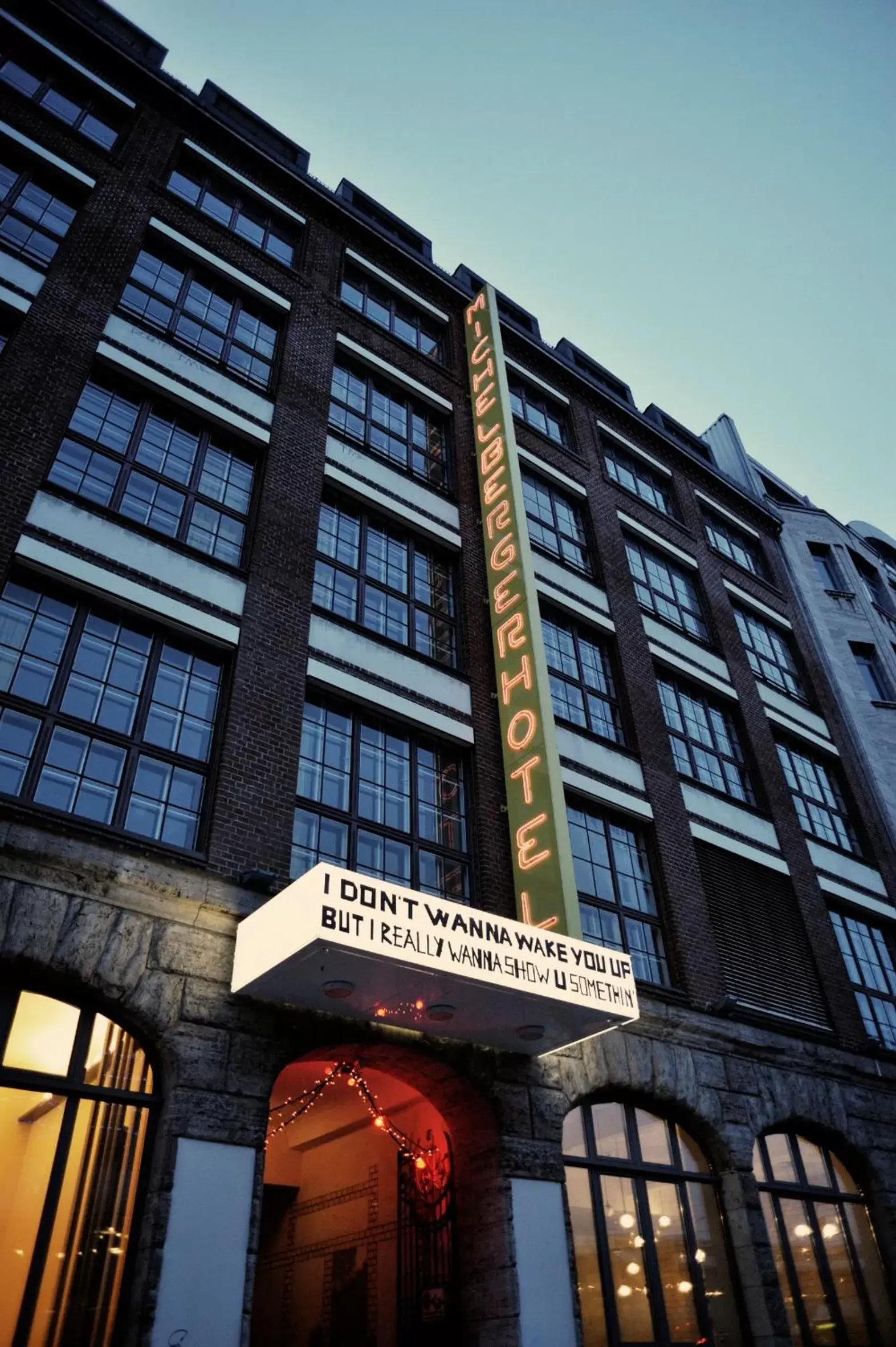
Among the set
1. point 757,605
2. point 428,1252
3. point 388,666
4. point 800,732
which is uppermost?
point 757,605

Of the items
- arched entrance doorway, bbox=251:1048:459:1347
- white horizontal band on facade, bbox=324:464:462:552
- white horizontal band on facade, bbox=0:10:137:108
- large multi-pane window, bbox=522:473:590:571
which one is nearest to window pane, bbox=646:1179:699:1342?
arched entrance doorway, bbox=251:1048:459:1347

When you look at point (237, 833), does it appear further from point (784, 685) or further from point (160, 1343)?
point (784, 685)

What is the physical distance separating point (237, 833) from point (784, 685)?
15.7 meters

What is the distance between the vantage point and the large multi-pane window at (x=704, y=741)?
17375mm

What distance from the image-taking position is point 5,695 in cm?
952

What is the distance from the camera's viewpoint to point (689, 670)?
735 inches

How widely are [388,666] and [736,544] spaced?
1494 cm

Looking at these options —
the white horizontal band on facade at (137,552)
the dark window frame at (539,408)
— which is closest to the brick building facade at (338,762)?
the white horizontal band on facade at (137,552)

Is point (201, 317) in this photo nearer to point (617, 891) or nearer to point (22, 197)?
point (22, 197)

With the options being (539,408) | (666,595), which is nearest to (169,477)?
(539,408)

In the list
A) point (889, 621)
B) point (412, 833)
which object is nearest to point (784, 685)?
point (889, 621)

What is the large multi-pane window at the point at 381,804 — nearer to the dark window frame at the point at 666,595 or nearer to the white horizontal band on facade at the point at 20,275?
the white horizontal band on facade at the point at 20,275

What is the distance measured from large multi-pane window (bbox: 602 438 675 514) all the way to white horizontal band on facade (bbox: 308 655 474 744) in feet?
35.9

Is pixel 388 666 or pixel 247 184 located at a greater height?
pixel 247 184
